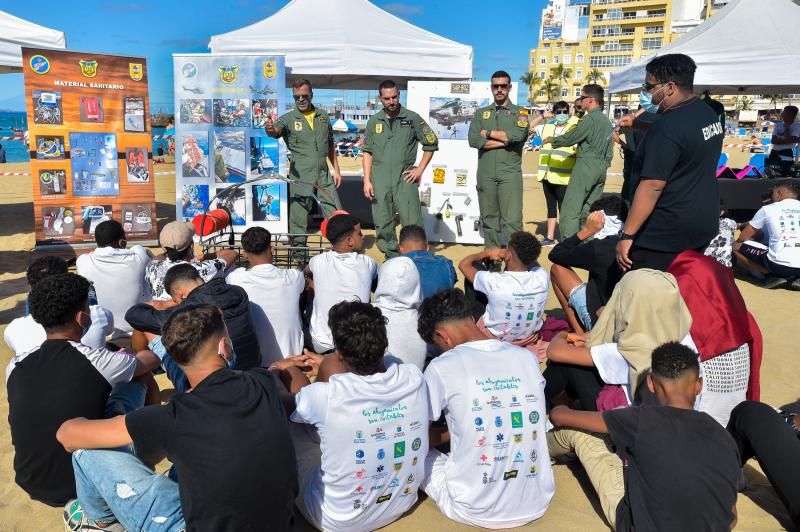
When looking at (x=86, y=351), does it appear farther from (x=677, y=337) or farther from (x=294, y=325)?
(x=677, y=337)

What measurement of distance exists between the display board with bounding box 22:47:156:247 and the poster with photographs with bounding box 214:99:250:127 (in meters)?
0.82

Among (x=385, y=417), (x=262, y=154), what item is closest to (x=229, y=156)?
(x=262, y=154)

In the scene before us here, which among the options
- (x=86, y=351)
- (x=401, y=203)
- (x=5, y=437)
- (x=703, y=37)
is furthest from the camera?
(x=703, y=37)

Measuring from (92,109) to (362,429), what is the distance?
6.44 meters

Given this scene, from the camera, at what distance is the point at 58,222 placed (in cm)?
726

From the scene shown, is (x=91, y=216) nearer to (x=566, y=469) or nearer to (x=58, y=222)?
(x=58, y=222)

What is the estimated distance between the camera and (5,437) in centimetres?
336

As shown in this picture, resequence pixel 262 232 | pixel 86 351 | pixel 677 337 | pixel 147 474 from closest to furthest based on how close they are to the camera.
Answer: pixel 147 474 → pixel 86 351 → pixel 677 337 → pixel 262 232

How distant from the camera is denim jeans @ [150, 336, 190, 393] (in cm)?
303

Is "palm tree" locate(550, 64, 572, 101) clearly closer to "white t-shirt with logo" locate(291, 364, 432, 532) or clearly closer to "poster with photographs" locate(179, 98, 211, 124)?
"poster with photographs" locate(179, 98, 211, 124)

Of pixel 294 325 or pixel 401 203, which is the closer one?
pixel 294 325

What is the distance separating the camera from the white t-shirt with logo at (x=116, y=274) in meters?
4.21

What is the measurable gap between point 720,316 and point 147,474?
256 centimetres

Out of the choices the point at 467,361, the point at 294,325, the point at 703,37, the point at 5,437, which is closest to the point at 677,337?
the point at 467,361
